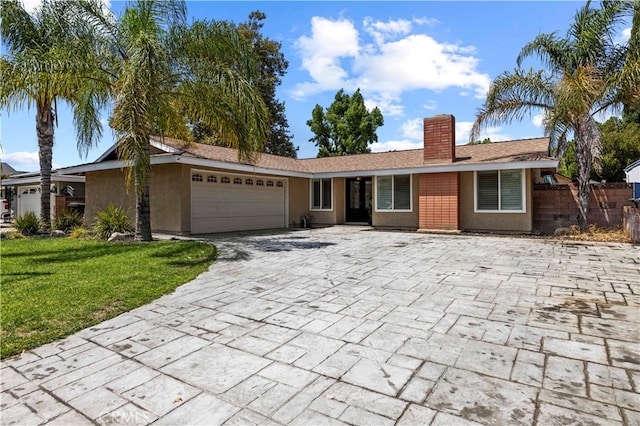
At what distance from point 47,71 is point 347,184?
11.6 meters

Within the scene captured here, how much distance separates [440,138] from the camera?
536 inches

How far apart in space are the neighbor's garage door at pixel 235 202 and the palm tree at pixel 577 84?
9029 millimetres

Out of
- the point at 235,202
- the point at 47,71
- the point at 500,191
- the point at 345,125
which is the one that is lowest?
the point at 235,202

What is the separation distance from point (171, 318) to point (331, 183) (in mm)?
12939

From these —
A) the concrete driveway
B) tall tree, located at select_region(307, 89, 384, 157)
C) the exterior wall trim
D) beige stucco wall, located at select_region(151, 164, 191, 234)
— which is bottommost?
the concrete driveway

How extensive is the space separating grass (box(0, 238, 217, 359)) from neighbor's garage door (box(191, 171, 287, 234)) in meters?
3.42

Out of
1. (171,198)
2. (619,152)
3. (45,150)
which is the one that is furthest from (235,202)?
(619,152)

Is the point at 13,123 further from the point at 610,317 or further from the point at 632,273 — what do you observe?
the point at 632,273

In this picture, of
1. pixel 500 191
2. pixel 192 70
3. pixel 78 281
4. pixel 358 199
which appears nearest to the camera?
pixel 78 281

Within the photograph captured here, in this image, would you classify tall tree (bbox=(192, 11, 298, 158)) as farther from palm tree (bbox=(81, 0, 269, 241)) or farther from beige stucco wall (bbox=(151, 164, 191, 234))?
palm tree (bbox=(81, 0, 269, 241))

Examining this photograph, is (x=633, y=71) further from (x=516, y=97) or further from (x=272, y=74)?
(x=272, y=74)

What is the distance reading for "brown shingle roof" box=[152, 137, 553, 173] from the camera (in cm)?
1242

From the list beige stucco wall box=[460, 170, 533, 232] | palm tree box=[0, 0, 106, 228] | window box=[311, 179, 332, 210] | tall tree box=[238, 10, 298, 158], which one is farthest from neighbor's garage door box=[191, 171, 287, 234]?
tall tree box=[238, 10, 298, 158]

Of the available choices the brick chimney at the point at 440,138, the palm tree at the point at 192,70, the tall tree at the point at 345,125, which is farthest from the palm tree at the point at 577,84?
the tall tree at the point at 345,125
